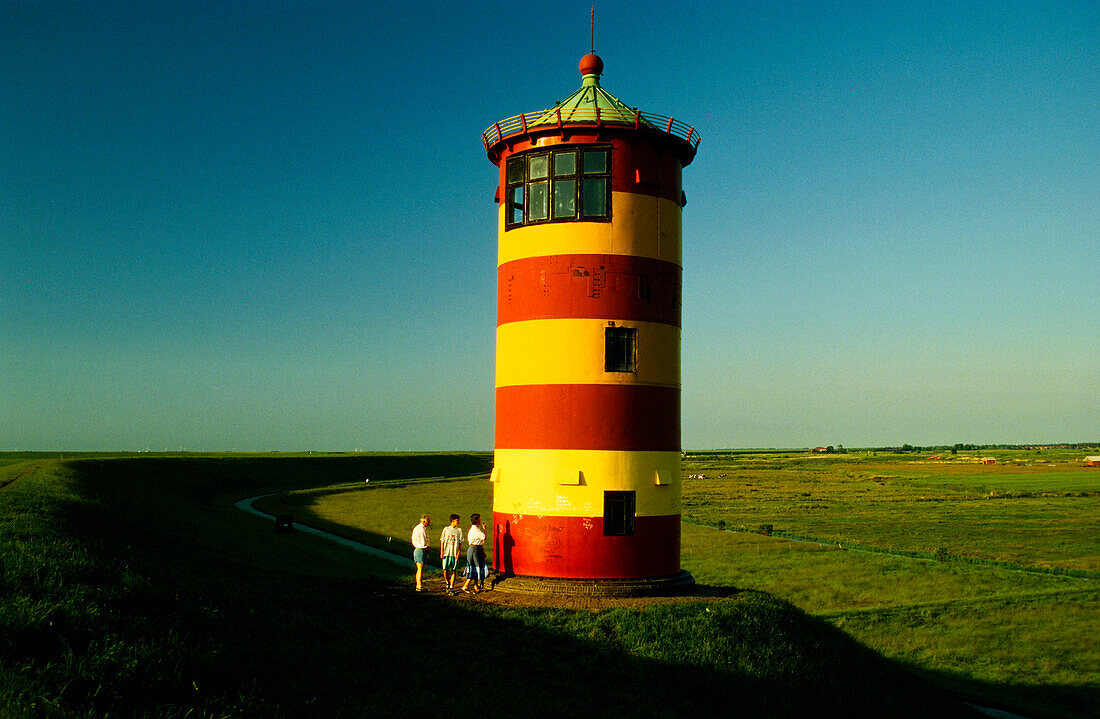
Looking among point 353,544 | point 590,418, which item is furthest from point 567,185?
point 353,544

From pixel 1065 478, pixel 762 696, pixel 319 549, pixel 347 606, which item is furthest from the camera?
pixel 1065 478

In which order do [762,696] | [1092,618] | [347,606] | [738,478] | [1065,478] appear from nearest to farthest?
[762,696]
[347,606]
[1092,618]
[1065,478]
[738,478]

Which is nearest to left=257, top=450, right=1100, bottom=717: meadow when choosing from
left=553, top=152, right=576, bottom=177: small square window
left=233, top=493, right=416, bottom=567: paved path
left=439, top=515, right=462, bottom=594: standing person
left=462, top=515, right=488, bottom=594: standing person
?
left=233, top=493, right=416, bottom=567: paved path

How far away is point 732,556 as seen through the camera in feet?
133

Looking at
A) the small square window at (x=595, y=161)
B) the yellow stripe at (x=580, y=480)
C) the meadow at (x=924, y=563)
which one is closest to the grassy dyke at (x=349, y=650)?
the yellow stripe at (x=580, y=480)

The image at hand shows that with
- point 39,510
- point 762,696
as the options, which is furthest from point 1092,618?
point 39,510

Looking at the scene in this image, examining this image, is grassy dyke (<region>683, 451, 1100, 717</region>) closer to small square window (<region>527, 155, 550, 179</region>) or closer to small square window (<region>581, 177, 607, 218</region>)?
small square window (<region>581, 177, 607, 218</region>)

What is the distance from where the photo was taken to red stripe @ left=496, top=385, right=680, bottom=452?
17.5 m

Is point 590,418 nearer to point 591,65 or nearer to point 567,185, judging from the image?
point 567,185

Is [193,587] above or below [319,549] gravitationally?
above

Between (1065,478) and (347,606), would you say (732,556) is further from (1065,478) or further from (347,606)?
(1065,478)

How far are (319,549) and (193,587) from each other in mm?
23104

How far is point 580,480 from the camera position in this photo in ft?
57.2

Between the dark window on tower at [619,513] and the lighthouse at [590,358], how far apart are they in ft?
0.08
